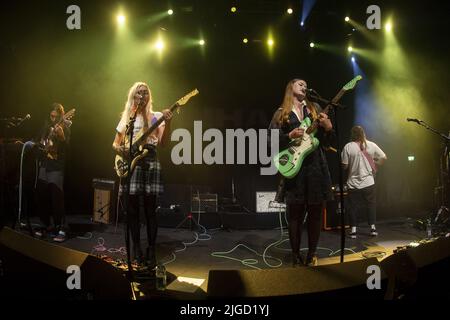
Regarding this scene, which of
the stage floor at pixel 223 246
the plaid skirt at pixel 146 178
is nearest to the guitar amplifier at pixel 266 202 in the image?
the stage floor at pixel 223 246

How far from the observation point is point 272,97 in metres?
7.69

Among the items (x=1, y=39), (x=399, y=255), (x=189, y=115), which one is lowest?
(x=399, y=255)

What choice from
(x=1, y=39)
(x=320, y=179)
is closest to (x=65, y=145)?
(x=1, y=39)

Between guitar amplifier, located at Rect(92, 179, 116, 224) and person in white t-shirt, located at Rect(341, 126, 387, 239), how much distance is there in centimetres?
442

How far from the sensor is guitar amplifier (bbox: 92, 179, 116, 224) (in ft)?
21.6

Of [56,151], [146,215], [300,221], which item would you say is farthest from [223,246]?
[56,151]

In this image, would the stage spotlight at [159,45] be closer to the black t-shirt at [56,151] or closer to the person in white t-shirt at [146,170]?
the black t-shirt at [56,151]

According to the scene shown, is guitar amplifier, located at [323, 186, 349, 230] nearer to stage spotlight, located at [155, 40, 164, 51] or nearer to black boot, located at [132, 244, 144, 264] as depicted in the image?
black boot, located at [132, 244, 144, 264]

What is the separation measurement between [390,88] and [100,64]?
678 centimetres

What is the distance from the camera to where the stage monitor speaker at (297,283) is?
1.46 metres

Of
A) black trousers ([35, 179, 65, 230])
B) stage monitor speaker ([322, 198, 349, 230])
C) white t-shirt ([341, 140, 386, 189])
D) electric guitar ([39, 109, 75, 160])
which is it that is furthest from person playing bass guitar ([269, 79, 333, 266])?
black trousers ([35, 179, 65, 230])

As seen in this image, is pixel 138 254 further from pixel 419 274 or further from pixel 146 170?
pixel 419 274

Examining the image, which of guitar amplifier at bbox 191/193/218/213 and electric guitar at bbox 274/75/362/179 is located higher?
electric guitar at bbox 274/75/362/179
